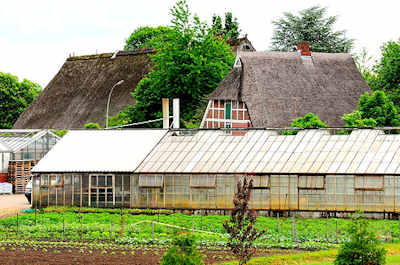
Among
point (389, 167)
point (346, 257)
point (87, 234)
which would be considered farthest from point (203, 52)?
point (346, 257)

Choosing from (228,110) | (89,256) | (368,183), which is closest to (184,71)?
(228,110)

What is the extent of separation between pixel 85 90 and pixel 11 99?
22.1 meters

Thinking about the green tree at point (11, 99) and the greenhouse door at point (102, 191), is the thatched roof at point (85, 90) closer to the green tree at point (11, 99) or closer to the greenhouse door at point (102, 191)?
the green tree at point (11, 99)

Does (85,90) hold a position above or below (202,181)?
above

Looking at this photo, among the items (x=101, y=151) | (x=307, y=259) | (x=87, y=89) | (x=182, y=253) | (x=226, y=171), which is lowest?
(x=307, y=259)

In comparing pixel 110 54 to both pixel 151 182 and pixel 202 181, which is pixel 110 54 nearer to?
pixel 151 182

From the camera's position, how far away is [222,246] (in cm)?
3006

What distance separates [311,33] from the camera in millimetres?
85438

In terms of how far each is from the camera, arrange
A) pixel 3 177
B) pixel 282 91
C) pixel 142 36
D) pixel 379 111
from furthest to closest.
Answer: pixel 142 36
pixel 282 91
pixel 3 177
pixel 379 111

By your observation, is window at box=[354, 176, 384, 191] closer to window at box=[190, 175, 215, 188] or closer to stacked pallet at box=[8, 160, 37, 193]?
window at box=[190, 175, 215, 188]

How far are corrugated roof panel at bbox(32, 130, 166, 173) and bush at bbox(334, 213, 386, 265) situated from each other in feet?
75.7

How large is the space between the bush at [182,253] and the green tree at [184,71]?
177ft

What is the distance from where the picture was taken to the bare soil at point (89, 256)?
87.4 feet

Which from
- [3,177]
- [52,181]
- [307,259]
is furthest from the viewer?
[3,177]
